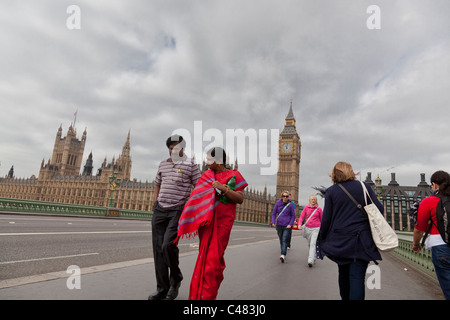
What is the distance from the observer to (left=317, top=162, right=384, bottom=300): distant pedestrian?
2.95 m

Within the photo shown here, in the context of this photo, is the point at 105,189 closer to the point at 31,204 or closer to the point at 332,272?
the point at 31,204

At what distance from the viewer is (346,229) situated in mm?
3096

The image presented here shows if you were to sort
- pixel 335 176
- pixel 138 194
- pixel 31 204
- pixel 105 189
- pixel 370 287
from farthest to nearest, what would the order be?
pixel 105 189
pixel 138 194
pixel 31 204
pixel 370 287
pixel 335 176

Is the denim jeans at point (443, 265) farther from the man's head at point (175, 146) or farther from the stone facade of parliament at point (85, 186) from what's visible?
the stone facade of parliament at point (85, 186)

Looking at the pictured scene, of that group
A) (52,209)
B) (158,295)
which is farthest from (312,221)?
(52,209)

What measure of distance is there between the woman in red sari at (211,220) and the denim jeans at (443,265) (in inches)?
93.3

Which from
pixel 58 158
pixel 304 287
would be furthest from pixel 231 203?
pixel 58 158

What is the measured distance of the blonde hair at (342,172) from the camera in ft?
10.9

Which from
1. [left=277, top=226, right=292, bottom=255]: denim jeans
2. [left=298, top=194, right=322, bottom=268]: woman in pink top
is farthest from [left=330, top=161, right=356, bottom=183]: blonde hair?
[left=277, top=226, right=292, bottom=255]: denim jeans

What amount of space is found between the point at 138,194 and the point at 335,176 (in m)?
93.1

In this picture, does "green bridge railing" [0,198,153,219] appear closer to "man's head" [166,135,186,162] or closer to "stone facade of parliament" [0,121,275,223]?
"man's head" [166,135,186,162]

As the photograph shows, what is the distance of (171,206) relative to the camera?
392cm

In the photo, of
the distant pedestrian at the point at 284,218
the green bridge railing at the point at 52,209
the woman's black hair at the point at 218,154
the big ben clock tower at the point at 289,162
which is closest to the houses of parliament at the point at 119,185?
the big ben clock tower at the point at 289,162
